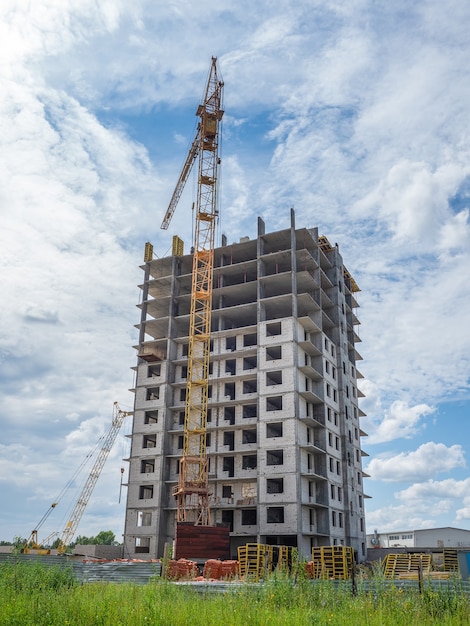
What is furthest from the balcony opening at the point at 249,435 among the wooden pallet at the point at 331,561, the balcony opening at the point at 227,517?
the wooden pallet at the point at 331,561

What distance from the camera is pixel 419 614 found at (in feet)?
52.0

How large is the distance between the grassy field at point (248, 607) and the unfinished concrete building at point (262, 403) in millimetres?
35488

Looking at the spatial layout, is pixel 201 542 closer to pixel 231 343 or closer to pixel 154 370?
pixel 231 343

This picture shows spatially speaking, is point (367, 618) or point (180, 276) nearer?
point (367, 618)

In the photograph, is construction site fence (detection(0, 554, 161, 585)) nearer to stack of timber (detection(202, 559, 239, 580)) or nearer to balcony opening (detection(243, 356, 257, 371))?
stack of timber (detection(202, 559, 239, 580))

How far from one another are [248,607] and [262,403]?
142 ft

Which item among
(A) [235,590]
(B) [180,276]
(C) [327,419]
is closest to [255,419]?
(C) [327,419]

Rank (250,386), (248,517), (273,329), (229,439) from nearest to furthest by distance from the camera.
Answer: (248,517) < (229,439) < (273,329) < (250,386)

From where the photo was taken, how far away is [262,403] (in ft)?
195

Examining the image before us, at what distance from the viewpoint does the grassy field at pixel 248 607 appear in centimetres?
1533

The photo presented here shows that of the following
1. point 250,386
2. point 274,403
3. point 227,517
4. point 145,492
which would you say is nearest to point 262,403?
point 274,403

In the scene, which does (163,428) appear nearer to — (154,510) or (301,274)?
(154,510)

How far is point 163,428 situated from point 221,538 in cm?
1761

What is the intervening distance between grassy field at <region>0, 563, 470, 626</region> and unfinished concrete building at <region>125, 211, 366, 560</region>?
116 ft
